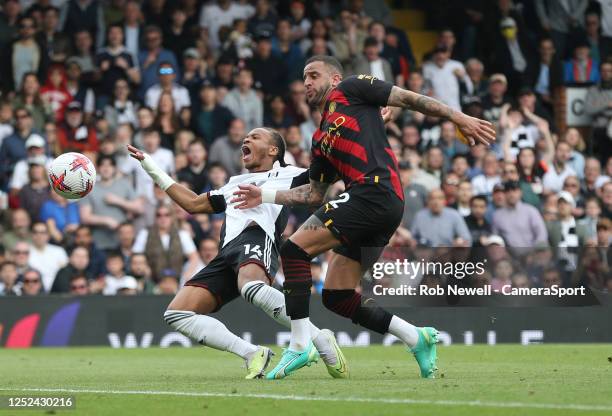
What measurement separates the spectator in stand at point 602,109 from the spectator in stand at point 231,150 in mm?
6424

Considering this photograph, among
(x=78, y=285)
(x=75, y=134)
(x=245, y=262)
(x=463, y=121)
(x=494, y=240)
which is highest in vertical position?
(x=463, y=121)

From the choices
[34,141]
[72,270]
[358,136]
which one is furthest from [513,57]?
[358,136]

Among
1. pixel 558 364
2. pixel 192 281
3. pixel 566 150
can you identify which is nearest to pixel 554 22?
pixel 566 150

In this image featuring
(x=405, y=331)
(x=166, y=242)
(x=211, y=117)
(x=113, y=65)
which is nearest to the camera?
(x=405, y=331)

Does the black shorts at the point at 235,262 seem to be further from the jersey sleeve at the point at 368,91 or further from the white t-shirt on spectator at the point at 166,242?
the white t-shirt on spectator at the point at 166,242

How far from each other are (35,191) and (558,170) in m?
8.12

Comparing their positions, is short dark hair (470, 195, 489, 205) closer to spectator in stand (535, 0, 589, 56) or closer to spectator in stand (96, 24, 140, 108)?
spectator in stand (535, 0, 589, 56)

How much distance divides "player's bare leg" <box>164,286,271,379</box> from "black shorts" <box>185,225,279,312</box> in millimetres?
91

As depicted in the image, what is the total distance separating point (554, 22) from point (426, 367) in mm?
15245

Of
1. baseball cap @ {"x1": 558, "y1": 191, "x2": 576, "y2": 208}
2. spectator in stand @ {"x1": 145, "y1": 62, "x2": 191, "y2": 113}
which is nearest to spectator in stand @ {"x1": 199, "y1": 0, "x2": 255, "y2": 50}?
spectator in stand @ {"x1": 145, "y1": 62, "x2": 191, "y2": 113}

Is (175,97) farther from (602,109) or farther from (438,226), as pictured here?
(602,109)

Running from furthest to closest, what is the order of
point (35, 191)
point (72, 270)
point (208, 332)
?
point (35, 191), point (72, 270), point (208, 332)

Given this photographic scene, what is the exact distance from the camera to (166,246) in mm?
18641

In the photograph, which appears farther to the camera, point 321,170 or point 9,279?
point 9,279
